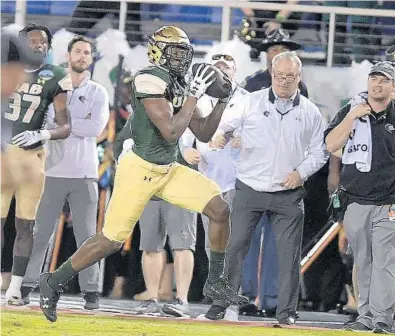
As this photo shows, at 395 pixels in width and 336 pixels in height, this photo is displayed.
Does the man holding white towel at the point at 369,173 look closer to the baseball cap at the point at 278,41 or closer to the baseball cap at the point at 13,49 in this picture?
the baseball cap at the point at 278,41

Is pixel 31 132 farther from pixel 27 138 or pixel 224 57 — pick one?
pixel 224 57

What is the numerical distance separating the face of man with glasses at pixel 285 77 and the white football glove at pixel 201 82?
97 centimetres

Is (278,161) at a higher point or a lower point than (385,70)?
lower

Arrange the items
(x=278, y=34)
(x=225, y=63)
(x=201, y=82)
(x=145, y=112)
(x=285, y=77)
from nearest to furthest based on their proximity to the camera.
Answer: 1. (x=201, y=82)
2. (x=145, y=112)
3. (x=285, y=77)
4. (x=225, y=63)
5. (x=278, y=34)

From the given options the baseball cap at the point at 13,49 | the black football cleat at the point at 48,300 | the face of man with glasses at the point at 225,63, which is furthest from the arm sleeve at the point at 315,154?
the baseball cap at the point at 13,49

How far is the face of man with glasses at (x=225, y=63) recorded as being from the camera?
6.77 m

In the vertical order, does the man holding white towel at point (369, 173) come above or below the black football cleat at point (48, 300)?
above

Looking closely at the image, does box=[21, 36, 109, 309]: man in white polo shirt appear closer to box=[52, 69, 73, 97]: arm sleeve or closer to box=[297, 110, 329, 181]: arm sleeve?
box=[52, 69, 73, 97]: arm sleeve

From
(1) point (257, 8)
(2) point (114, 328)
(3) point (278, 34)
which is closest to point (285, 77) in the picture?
(3) point (278, 34)

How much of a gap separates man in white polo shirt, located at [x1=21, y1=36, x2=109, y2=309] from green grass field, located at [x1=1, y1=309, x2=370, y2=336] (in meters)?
0.98

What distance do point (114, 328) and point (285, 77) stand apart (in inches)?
72.6

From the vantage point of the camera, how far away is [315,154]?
6.55 meters

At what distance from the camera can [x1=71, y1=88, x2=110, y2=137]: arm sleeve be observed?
696 centimetres

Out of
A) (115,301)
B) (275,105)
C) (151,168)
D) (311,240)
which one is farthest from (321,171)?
(151,168)
